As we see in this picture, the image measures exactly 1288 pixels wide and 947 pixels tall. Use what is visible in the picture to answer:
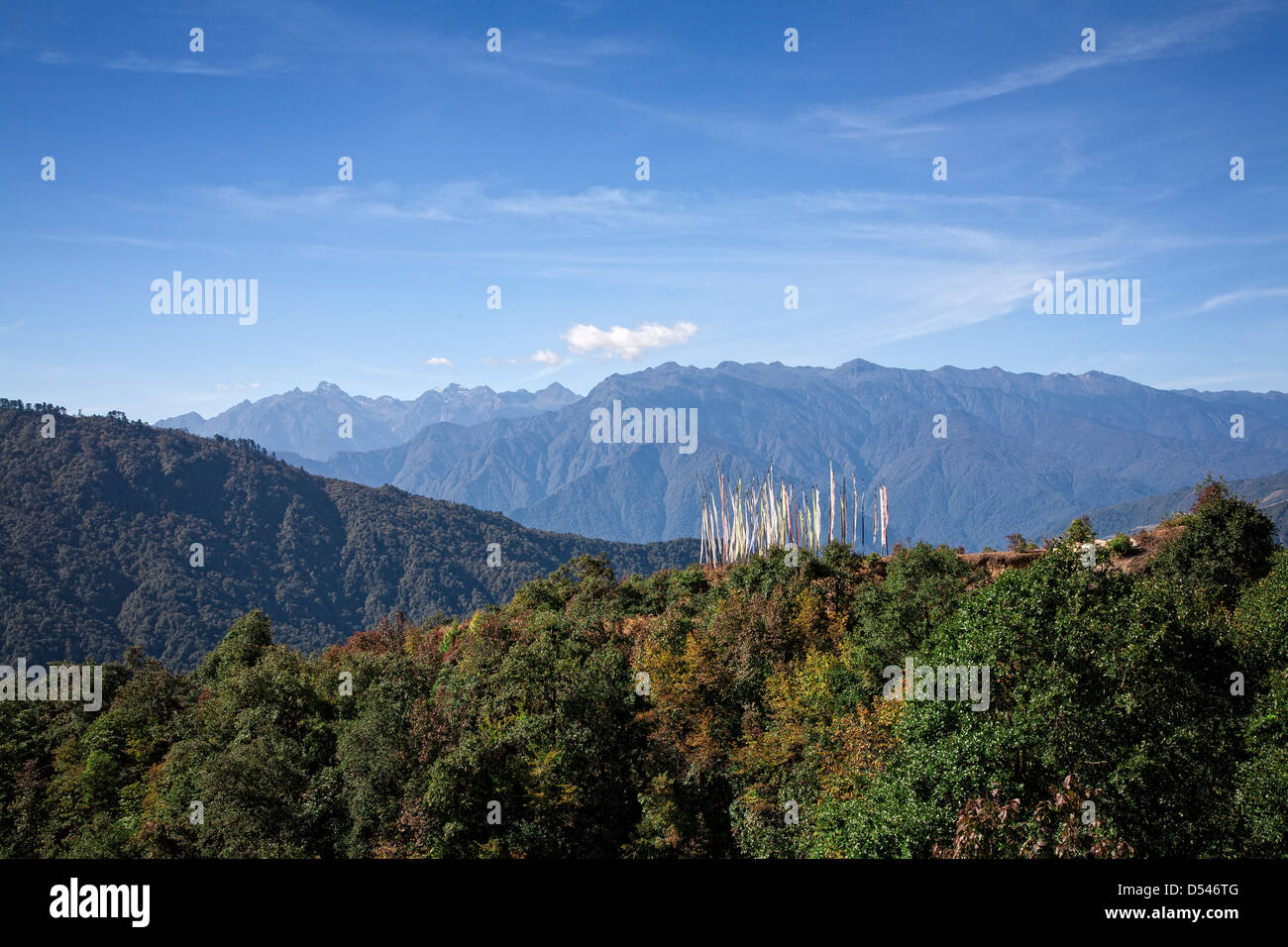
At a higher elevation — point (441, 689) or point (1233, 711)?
point (1233, 711)

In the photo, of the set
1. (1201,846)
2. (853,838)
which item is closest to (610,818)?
(853,838)

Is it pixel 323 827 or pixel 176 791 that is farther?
pixel 176 791

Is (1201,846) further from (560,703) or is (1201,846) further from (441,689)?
(441,689)

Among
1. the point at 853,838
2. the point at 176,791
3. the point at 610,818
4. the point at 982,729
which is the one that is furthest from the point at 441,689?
the point at 982,729
